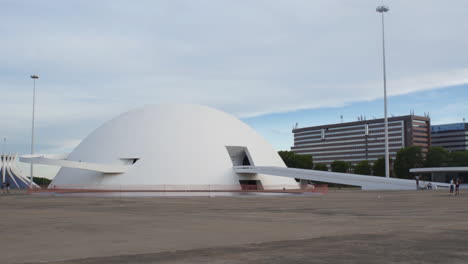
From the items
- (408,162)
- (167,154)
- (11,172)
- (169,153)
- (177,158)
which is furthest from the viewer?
(408,162)

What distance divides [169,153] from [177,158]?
1204mm

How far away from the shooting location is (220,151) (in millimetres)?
58344

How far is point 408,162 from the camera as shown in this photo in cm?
11462

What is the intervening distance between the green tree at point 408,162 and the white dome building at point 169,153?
60962mm

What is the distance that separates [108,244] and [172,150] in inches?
1813

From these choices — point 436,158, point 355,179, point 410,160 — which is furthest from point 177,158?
point 436,158

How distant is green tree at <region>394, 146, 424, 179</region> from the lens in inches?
4500

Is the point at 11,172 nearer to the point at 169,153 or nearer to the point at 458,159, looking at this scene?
the point at 169,153

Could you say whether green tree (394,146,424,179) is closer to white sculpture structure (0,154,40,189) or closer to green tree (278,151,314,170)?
green tree (278,151,314,170)

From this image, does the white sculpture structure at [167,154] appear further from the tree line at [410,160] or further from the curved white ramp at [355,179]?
the tree line at [410,160]

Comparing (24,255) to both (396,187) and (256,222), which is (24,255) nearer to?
(256,222)

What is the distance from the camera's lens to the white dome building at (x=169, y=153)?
5453 centimetres

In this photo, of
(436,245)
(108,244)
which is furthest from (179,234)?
(436,245)

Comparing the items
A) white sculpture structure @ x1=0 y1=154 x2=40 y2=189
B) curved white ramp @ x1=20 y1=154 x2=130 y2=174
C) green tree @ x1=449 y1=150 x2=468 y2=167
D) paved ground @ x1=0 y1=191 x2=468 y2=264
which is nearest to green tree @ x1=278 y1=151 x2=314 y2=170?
green tree @ x1=449 y1=150 x2=468 y2=167
